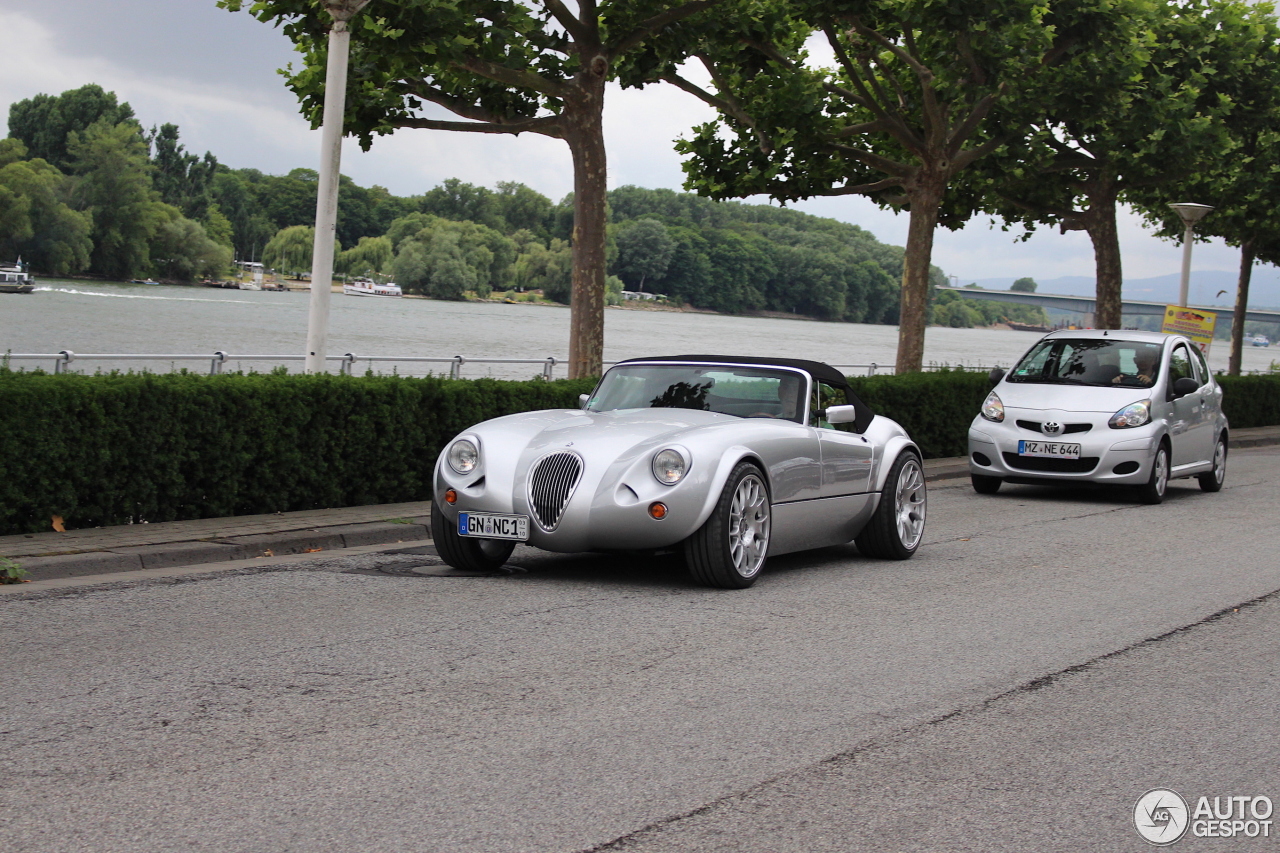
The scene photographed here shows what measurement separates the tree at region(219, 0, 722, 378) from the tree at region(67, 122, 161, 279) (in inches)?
2335

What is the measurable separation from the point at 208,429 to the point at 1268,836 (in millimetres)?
7484

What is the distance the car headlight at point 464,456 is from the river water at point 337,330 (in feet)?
43.5

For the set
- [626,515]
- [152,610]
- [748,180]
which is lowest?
[152,610]

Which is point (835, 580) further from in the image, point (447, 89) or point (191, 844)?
point (447, 89)

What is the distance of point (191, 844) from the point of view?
3.52 m

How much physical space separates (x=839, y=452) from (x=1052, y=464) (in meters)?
5.68

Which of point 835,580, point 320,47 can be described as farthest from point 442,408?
point 320,47

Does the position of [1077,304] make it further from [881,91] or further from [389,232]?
[881,91]

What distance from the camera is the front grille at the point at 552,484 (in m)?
7.59

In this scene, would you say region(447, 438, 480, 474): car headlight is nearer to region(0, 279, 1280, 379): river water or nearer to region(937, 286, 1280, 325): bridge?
region(0, 279, 1280, 379): river water

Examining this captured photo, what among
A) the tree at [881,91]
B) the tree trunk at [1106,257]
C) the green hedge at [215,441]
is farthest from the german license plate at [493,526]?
the tree trunk at [1106,257]

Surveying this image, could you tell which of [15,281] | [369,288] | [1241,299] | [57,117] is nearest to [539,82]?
[1241,299]

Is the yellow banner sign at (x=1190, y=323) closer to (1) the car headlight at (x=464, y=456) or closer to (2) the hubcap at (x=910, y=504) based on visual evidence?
(2) the hubcap at (x=910, y=504)

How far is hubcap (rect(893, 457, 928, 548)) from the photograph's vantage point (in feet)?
31.1
